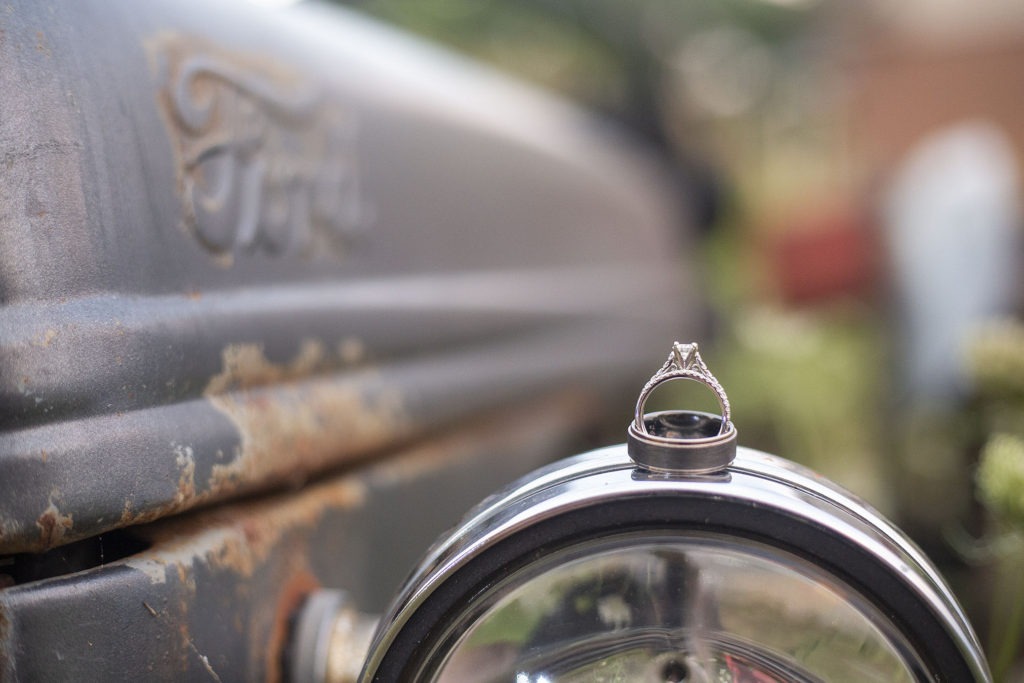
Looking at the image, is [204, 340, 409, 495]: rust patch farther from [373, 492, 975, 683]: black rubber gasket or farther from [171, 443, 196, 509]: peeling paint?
[373, 492, 975, 683]: black rubber gasket

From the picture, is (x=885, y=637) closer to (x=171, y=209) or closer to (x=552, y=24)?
(x=171, y=209)

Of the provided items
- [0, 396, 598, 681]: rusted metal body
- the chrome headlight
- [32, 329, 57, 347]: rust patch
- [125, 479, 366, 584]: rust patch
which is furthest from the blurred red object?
[32, 329, 57, 347]: rust patch

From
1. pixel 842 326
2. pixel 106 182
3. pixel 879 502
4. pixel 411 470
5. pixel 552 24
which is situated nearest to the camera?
pixel 106 182

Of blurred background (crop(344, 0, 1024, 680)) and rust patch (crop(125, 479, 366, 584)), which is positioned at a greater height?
blurred background (crop(344, 0, 1024, 680))

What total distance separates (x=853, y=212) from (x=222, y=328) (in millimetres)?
4239

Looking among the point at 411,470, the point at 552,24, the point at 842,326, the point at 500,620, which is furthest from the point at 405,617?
the point at 552,24

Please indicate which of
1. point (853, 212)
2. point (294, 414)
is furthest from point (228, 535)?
point (853, 212)

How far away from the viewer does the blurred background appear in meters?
1.57

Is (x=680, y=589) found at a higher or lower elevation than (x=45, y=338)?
lower

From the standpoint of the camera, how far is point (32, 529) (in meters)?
0.59

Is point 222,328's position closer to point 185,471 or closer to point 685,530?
point 185,471

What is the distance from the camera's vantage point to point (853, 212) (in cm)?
446

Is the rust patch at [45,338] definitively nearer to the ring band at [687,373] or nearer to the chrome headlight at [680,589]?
the chrome headlight at [680,589]

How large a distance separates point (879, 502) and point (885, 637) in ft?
6.87
